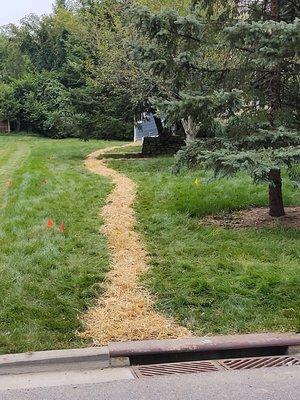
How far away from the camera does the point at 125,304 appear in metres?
4.88

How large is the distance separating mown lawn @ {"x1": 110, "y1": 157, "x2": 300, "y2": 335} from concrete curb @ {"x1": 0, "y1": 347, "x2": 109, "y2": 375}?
2.98 ft

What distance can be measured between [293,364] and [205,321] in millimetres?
907

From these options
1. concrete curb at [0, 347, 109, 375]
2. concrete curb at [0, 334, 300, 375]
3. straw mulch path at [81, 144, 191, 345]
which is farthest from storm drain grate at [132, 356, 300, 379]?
straw mulch path at [81, 144, 191, 345]

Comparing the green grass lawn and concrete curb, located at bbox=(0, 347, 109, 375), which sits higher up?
the green grass lawn

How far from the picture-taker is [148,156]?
17.3 metres

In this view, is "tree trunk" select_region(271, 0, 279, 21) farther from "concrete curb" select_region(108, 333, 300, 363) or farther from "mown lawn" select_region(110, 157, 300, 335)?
"concrete curb" select_region(108, 333, 300, 363)

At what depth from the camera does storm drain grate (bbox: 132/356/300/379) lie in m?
3.79

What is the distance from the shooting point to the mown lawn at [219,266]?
4.67m

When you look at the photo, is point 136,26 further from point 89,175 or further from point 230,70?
point 89,175

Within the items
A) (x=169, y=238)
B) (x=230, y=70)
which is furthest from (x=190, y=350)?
(x=230, y=70)

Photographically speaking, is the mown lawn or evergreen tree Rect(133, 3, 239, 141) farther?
evergreen tree Rect(133, 3, 239, 141)

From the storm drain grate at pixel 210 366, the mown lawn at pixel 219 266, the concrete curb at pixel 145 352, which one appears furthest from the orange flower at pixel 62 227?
the storm drain grate at pixel 210 366

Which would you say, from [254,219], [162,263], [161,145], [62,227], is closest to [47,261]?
[162,263]

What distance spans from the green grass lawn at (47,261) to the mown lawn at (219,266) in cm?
73
